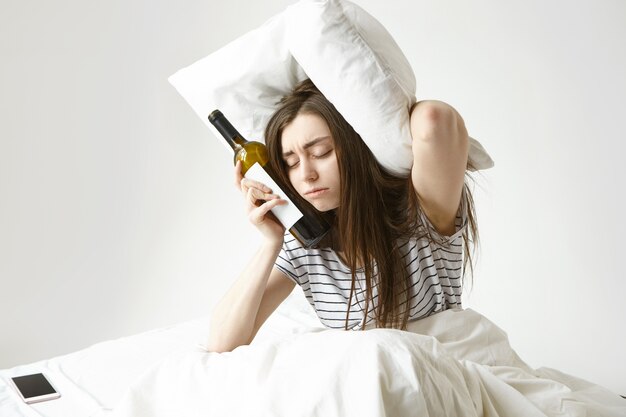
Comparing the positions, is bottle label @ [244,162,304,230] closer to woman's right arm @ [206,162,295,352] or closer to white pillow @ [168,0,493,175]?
woman's right arm @ [206,162,295,352]

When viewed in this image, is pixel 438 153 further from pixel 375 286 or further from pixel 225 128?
pixel 225 128

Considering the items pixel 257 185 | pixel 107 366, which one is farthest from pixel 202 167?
pixel 257 185

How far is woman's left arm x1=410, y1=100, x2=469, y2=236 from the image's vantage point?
1.54 metres

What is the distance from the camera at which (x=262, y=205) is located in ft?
5.74

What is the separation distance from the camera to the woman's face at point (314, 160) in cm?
170

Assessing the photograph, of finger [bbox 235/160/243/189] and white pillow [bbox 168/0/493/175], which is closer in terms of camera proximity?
white pillow [bbox 168/0/493/175]

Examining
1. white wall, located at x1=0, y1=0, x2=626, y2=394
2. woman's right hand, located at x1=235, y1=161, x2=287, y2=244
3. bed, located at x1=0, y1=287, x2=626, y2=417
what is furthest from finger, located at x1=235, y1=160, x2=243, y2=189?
white wall, located at x1=0, y1=0, x2=626, y2=394

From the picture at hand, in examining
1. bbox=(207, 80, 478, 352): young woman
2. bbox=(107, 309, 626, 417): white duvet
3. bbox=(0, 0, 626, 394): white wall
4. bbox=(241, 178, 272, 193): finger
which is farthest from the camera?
bbox=(0, 0, 626, 394): white wall

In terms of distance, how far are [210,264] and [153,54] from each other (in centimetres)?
107

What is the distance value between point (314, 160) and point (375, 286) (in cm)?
33

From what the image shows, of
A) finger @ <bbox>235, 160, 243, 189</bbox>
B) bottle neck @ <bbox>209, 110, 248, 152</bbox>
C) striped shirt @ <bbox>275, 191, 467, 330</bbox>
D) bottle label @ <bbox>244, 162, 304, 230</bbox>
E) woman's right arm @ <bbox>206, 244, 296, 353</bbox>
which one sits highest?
bottle neck @ <bbox>209, 110, 248, 152</bbox>

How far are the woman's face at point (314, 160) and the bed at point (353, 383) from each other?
36 cm

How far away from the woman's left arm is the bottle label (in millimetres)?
293

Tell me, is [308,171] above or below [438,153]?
above
